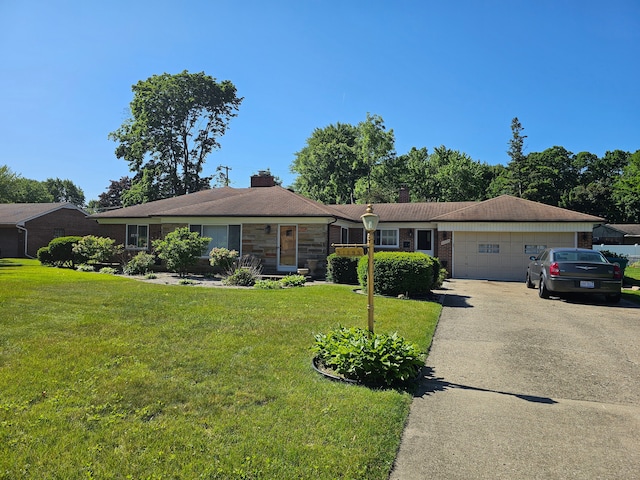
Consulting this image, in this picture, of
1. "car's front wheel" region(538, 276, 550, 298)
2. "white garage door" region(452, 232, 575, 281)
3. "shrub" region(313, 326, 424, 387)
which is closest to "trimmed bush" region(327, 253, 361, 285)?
"car's front wheel" region(538, 276, 550, 298)

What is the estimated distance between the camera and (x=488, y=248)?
1844cm

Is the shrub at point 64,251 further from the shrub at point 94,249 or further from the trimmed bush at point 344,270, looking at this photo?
the trimmed bush at point 344,270

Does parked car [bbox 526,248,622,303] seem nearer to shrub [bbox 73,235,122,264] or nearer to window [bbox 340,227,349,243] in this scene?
window [bbox 340,227,349,243]

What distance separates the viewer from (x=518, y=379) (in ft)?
16.1

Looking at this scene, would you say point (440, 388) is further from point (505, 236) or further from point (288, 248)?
point (505, 236)

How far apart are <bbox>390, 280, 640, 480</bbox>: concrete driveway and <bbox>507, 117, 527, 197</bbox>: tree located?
47252 mm

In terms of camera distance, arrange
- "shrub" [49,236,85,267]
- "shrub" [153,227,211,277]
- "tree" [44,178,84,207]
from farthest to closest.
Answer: "tree" [44,178,84,207], "shrub" [49,236,85,267], "shrub" [153,227,211,277]

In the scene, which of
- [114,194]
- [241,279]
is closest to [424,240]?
[241,279]

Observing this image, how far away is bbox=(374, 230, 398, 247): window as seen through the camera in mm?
21156

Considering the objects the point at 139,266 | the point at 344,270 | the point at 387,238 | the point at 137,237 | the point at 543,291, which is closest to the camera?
the point at 543,291

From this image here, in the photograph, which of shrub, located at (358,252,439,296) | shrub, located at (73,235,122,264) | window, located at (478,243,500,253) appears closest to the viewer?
shrub, located at (358,252,439,296)

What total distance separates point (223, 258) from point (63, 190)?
8897 cm

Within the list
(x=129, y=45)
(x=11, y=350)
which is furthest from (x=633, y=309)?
(x=129, y=45)


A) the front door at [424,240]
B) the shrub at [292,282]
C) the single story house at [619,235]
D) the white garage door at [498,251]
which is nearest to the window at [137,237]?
the shrub at [292,282]
